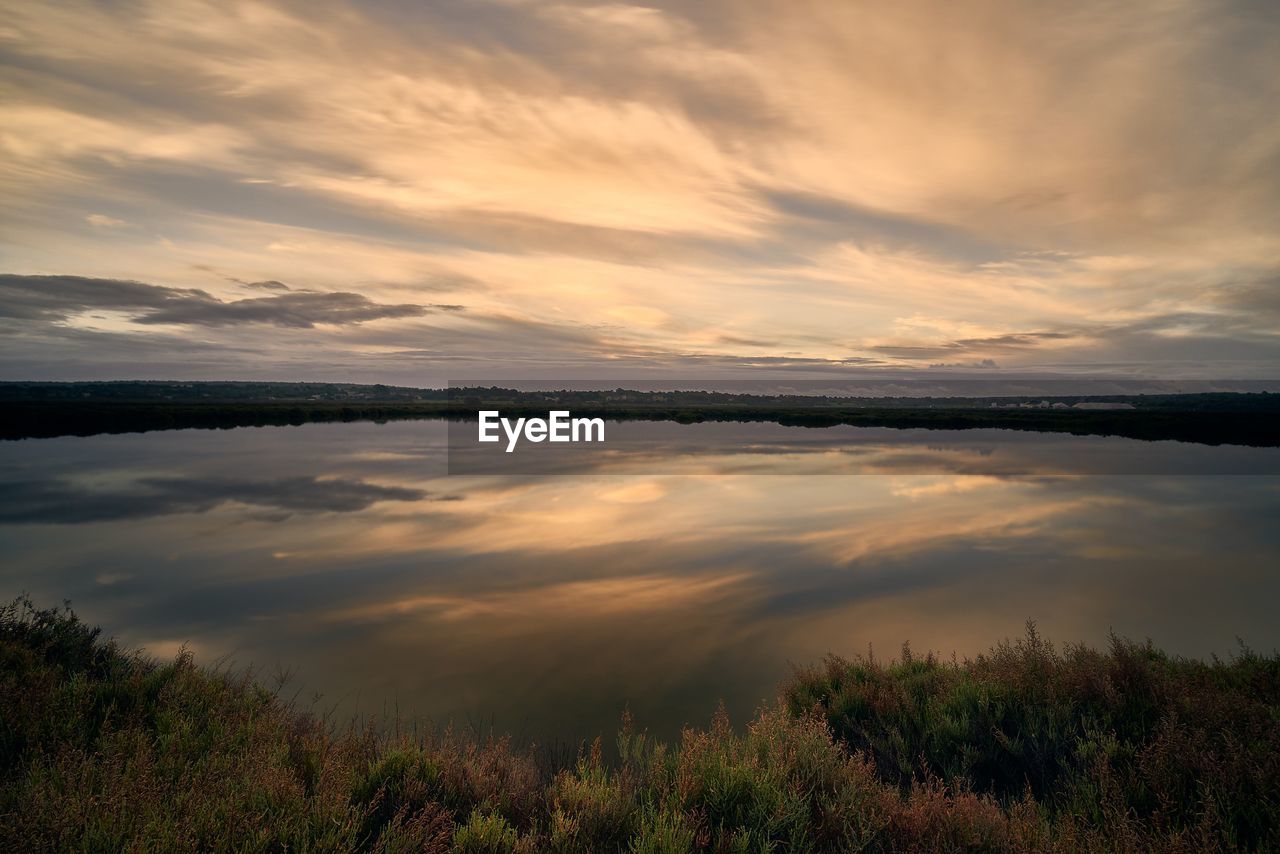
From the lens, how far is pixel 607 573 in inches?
710

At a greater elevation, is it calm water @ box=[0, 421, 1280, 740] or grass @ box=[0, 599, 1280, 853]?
grass @ box=[0, 599, 1280, 853]

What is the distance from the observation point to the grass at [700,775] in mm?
5055

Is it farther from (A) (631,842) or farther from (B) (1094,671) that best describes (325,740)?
(B) (1094,671)

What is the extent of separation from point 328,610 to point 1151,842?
1527 cm

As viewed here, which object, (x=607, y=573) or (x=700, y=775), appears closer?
(x=700, y=775)

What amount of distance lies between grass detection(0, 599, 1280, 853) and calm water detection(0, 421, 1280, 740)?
2.59 meters

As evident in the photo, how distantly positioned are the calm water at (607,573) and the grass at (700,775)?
2588 mm

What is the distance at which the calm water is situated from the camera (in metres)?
11.6

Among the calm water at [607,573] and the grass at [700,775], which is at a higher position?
the grass at [700,775]

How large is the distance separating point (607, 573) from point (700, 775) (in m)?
12.1

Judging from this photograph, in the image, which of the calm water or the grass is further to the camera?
the calm water

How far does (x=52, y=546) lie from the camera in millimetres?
20438

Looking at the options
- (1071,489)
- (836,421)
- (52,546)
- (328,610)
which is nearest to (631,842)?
(328,610)

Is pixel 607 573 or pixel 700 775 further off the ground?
pixel 700 775
